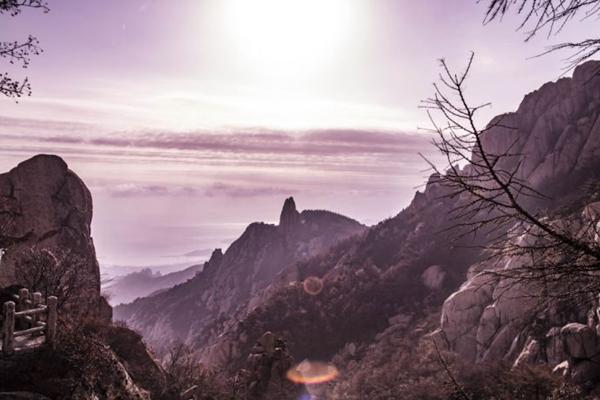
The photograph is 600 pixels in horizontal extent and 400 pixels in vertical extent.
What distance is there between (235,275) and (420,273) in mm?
98522

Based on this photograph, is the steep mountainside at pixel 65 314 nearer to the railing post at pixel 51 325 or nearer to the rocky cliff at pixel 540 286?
the railing post at pixel 51 325

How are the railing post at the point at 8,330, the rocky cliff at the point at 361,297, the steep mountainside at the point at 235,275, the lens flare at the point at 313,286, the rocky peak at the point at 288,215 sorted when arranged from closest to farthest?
the railing post at the point at 8,330 → the rocky cliff at the point at 361,297 → the lens flare at the point at 313,286 → the steep mountainside at the point at 235,275 → the rocky peak at the point at 288,215

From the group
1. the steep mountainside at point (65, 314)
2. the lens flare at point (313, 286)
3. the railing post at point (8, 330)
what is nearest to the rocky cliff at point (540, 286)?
the steep mountainside at point (65, 314)

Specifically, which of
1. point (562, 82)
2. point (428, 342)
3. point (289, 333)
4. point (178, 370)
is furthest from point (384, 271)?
point (178, 370)

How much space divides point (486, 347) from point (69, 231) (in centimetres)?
4743

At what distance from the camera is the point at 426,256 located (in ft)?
311

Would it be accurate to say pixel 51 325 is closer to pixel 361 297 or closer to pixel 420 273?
pixel 361 297

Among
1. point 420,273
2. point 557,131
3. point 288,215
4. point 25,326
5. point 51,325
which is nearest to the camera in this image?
point 51,325

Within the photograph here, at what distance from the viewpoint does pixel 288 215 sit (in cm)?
19250

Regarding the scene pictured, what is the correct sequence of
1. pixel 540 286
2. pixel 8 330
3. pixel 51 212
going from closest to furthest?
pixel 540 286
pixel 8 330
pixel 51 212

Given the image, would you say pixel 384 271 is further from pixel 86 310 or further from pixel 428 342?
Answer: pixel 86 310

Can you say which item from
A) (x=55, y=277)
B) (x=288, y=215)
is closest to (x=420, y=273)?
(x=55, y=277)

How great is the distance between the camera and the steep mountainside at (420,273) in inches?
2810

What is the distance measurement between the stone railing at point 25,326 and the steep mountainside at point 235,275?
5433 inches
